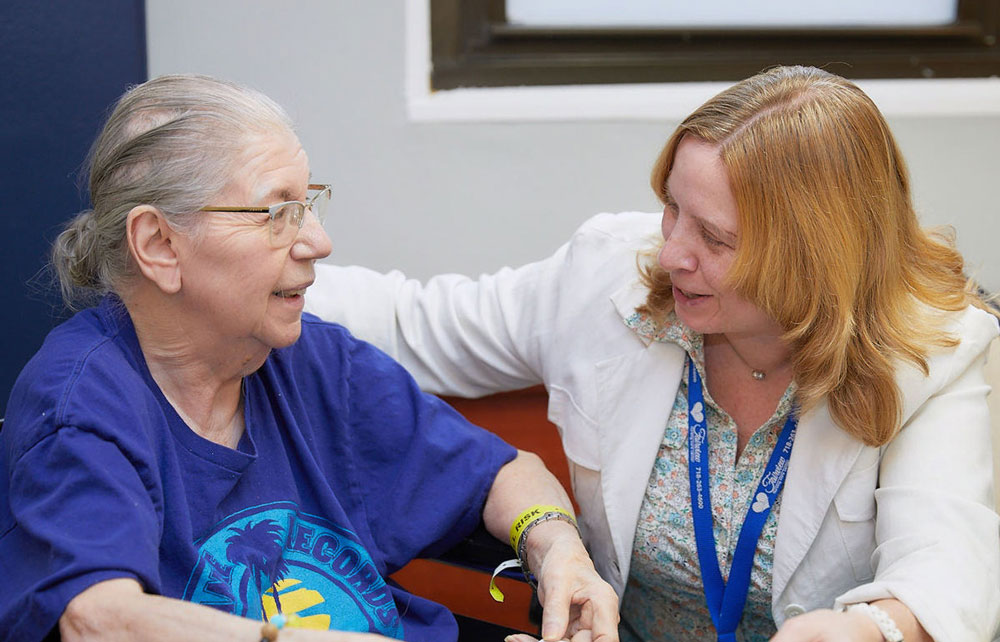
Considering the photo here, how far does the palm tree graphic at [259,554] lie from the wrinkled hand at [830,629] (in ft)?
2.36

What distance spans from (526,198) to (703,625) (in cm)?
110

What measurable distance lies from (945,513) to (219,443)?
1.10m

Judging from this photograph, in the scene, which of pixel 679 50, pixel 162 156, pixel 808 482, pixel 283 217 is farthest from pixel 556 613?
pixel 679 50

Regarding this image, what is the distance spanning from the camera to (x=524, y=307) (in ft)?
6.66

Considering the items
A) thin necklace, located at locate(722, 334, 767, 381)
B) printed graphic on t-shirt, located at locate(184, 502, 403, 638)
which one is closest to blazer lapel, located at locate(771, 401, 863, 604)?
thin necklace, located at locate(722, 334, 767, 381)

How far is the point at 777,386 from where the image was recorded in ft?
5.90

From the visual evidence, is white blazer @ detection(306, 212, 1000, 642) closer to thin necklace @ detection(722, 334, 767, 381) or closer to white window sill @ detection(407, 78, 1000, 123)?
thin necklace @ detection(722, 334, 767, 381)

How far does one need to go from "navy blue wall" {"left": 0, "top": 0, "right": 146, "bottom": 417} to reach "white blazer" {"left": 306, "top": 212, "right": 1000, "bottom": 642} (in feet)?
1.65

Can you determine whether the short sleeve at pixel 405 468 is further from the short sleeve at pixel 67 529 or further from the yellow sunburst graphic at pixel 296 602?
the short sleeve at pixel 67 529

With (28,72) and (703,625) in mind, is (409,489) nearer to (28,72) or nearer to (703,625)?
(703,625)

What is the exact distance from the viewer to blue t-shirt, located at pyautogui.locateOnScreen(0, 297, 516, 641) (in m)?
1.28

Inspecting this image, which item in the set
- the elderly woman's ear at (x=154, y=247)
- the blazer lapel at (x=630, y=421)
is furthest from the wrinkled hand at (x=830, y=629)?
the elderly woman's ear at (x=154, y=247)

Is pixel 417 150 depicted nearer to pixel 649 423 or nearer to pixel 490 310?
pixel 490 310

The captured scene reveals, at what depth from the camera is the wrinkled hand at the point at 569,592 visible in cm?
155
